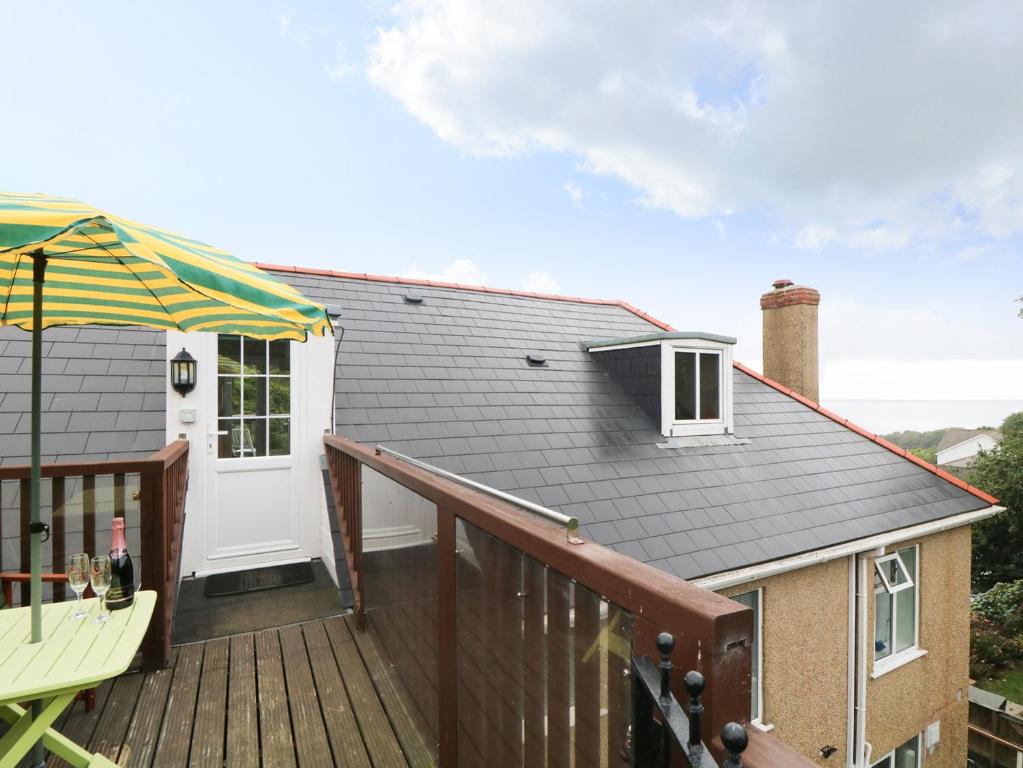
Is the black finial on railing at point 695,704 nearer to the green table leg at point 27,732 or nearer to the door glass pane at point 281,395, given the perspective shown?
the green table leg at point 27,732

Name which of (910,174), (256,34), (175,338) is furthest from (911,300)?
(175,338)

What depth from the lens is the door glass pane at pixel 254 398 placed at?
5.30 metres

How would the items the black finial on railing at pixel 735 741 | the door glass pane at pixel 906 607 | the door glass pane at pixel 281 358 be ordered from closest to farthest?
the black finial on railing at pixel 735 741, the door glass pane at pixel 281 358, the door glass pane at pixel 906 607

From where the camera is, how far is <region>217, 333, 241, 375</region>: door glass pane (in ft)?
17.2

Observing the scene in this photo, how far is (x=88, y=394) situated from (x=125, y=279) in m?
4.19

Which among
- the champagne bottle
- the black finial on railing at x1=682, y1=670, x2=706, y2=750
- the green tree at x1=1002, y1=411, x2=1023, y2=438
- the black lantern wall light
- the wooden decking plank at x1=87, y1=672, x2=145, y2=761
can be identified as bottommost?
the green tree at x1=1002, y1=411, x2=1023, y2=438

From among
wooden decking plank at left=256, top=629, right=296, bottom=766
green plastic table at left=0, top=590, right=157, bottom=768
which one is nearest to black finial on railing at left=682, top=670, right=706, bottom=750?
green plastic table at left=0, top=590, right=157, bottom=768

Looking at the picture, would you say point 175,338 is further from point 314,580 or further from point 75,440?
point 314,580

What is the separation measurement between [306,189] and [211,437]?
1394cm

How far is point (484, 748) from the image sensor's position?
68.4 inches

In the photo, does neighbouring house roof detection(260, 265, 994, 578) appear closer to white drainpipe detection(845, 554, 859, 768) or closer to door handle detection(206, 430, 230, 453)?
white drainpipe detection(845, 554, 859, 768)

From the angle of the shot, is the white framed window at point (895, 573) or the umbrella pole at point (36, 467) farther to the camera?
the white framed window at point (895, 573)

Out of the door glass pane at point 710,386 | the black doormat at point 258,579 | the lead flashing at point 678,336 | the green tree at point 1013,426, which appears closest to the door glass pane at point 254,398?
the black doormat at point 258,579

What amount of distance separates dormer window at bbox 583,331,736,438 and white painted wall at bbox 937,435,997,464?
155ft
